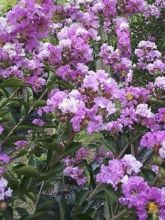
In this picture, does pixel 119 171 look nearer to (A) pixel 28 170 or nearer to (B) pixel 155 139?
(B) pixel 155 139

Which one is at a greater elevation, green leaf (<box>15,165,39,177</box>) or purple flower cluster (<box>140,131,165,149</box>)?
purple flower cluster (<box>140,131,165,149</box>)

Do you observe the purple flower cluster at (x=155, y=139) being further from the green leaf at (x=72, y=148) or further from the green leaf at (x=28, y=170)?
the green leaf at (x=28, y=170)

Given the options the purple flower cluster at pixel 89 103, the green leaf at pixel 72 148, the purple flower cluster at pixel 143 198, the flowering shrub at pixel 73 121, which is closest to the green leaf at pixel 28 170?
the flowering shrub at pixel 73 121

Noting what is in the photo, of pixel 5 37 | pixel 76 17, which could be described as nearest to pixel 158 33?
pixel 76 17

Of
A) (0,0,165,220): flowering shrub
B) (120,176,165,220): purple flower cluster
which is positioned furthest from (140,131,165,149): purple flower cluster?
(120,176,165,220): purple flower cluster

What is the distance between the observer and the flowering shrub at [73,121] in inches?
Result: 60.2

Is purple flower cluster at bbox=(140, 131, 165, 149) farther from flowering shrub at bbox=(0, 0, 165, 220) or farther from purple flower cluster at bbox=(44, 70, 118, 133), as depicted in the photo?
purple flower cluster at bbox=(44, 70, 118, 133)

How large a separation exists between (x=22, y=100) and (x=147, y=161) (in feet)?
1.85

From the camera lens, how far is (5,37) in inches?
67.6

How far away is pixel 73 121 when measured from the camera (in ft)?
4.85

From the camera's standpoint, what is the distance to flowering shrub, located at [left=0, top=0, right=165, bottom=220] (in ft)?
5.02

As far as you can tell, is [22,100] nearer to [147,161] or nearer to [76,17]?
[147,161]

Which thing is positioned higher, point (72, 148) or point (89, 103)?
point (89, 103)

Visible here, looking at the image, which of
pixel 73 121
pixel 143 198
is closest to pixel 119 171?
pixel 143 198
